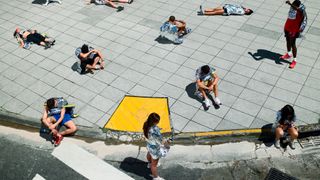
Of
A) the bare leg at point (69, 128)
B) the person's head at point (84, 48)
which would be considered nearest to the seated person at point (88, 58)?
the person's head at point (84, 48)

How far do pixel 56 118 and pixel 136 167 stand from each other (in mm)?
2728

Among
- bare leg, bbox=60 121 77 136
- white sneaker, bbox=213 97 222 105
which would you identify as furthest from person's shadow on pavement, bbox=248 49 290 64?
bare leg, bbox=60 121 77 136

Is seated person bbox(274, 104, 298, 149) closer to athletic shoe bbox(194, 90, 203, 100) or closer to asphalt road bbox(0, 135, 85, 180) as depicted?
athletic shoe bbox(194, 90, 203, 100)

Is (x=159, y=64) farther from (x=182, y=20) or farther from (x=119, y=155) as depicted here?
(x=119, y=155)

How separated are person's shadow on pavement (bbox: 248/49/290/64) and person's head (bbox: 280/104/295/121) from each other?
3937 millimetres

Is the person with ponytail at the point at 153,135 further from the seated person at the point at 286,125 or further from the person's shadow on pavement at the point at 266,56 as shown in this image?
the person's shadow on pavement at the point at 266,56

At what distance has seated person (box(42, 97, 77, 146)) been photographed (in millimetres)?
9375

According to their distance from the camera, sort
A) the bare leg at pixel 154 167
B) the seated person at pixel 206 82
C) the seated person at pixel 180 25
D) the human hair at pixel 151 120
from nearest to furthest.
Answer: the human hair at pixel 151 120, the bare leg at pixel 154 167, the seated person at pixel 206 82, the seated person at pixel 180 25

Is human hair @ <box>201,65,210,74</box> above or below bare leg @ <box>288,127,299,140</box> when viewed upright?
above

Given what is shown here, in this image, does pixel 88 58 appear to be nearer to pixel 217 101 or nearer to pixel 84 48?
pixel 84 48

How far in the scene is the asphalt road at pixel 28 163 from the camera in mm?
8594

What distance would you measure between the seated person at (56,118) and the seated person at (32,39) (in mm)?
4460

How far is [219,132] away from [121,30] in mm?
6788

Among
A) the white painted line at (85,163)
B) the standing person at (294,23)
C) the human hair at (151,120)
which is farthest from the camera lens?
Result: the standing person at (294,23)
